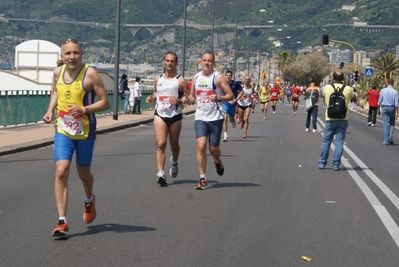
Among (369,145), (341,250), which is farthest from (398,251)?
(369,145)

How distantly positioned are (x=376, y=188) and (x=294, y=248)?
5177mm

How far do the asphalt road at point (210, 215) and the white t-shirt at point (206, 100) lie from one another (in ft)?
3.27

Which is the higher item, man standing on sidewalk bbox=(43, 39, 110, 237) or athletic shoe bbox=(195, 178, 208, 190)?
man standing on sidewalk bbox=(43, 39, 110, 237)

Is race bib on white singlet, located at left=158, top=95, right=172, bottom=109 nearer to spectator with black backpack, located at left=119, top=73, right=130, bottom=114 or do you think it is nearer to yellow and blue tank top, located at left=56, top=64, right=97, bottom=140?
yellow and blue tank top, located at left=56, top=64, right=97, bottom=140

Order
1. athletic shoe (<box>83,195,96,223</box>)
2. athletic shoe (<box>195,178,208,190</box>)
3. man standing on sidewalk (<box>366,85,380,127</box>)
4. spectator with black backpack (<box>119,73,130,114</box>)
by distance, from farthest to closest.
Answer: spectator with black backpack (<box>119,73,130,114</box>) → man standing on sidewalk (<box>366,85,380,127</box>) → athletic shoe (<box>195,178,208,190</box>) → athletic shoe (<box>83,195,96,223</box>)

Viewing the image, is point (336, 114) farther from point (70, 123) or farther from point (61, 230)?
point (61, 230)

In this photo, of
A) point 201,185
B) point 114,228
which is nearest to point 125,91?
point 201,185

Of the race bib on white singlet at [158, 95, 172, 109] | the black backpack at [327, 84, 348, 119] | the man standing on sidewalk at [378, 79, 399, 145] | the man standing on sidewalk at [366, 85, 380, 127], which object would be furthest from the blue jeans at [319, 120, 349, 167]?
the man standing on sidewalk at [366, 85, 380, 127]

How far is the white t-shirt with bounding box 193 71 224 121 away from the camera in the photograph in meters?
13.1

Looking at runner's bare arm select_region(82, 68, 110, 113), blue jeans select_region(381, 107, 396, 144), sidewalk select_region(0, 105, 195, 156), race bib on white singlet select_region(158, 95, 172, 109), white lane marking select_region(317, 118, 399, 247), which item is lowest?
sidewalk select_region(0, 105, 195, 156)

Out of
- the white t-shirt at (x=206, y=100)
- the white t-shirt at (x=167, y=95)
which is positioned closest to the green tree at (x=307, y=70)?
the white t-shirt at (x=206, y=100)

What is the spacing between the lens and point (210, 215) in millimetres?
10633

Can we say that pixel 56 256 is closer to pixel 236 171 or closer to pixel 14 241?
pixel 14 241

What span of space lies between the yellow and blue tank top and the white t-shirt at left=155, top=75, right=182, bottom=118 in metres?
4.00
